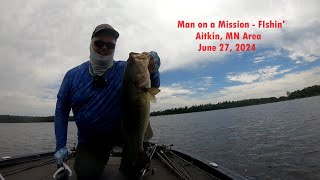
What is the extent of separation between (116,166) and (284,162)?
1161 centimetres

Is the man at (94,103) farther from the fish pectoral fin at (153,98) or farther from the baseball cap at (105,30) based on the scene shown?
the fish pectoral fin at (153,98)

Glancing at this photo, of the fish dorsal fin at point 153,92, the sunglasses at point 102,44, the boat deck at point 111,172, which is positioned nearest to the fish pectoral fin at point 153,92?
the fish dorsal fin at point 153,92

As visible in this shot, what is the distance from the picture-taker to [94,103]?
4934mm

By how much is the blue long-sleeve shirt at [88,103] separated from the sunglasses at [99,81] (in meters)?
0.05

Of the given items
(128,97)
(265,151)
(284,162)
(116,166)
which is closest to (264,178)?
(284,162)

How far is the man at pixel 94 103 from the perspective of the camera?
4828 millimetres

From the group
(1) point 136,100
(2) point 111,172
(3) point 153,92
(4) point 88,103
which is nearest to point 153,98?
(3) point 153,92

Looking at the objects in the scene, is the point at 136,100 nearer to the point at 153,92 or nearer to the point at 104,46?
the point at 153,92

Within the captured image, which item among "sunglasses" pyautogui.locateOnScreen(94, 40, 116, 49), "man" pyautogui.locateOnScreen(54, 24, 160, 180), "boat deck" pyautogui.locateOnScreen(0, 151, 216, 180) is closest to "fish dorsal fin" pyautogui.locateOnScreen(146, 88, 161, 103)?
"man" pyautogui.locateOnScreen(54, 24, 160, 180)

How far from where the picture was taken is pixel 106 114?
4.88 metres

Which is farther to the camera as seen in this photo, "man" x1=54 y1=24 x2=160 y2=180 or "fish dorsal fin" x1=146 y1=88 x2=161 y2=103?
"man" x1=54 y1=24 x2=160 y2=180

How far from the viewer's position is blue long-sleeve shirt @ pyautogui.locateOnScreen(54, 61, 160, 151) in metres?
4.89

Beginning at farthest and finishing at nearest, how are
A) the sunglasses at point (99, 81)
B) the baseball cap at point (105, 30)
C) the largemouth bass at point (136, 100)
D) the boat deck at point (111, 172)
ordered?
the boat deck at point (111, 172), the sunglasses at point (99, 81), the baseball cap at point (105, 30), the largemouth bass at point (136, 100)

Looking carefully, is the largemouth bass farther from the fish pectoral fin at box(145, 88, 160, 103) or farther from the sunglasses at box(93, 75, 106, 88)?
the sunglasses at box(93, 75, 106, 88)
